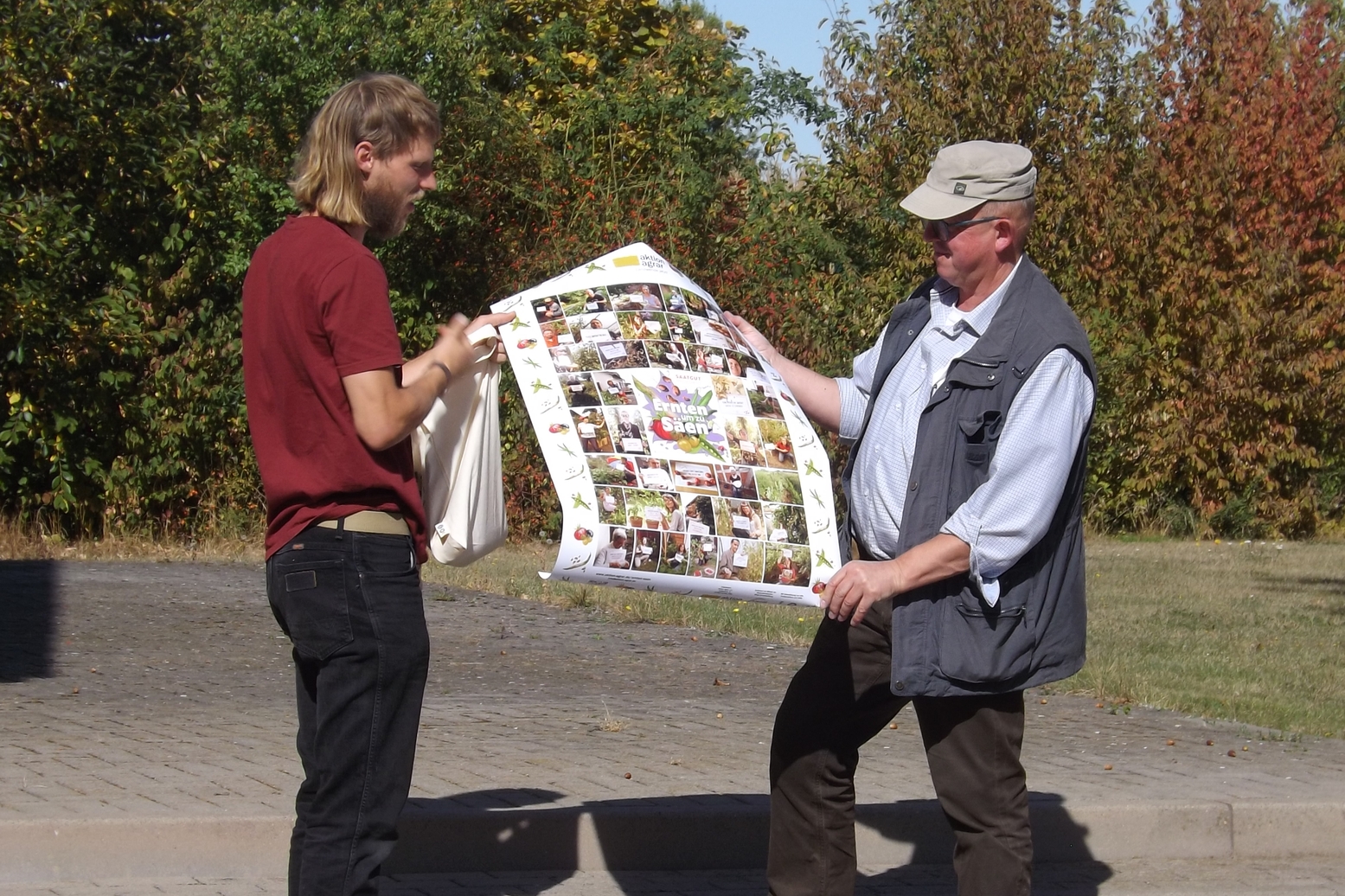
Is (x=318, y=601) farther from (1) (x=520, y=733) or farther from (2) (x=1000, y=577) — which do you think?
(1) (x=520, y=733)

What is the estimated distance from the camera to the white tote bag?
138 inches

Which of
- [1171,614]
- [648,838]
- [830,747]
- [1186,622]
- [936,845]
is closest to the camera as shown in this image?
[830,747]

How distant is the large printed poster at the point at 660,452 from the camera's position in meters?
3.54

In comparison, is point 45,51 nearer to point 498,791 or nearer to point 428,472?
point 498,791

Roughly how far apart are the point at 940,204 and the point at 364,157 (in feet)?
4.08

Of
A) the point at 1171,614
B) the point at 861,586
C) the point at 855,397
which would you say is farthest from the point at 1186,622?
the point at 861,586

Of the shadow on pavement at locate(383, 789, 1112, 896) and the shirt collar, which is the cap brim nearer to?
the shirt collar

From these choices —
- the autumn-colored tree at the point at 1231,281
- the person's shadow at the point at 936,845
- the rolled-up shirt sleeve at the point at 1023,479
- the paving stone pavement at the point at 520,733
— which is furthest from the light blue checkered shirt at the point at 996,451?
the autumn-colored tree at the point at 1231,281

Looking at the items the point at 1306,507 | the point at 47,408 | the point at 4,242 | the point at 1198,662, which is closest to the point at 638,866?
the point at 1198,662

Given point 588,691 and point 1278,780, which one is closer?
point 1278,780

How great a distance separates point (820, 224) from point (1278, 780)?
52.8 feet

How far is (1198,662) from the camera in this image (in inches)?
364

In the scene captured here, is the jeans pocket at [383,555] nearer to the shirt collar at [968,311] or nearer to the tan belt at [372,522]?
the tan belt at [372,522]

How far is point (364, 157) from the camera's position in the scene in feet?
10.8
